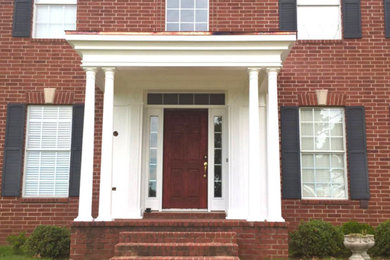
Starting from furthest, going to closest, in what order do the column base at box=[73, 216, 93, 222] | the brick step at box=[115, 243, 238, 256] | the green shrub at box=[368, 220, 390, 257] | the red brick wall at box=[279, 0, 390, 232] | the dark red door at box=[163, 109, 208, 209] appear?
the dark red door at box=[163, 109, 208, 209]
the red brick wall at box=[279, 0, 390, 232]
the green shrub at box=[368, 220, 390, 257]
the column base at box=[73, 216, 93, 222]
the brick step at box=[115, 243, 238, 256]

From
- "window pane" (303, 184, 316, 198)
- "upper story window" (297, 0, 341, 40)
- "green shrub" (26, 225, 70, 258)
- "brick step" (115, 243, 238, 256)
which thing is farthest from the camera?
"upper story window" (297, 0, 341, 40)

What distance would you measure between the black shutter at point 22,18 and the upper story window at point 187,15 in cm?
301

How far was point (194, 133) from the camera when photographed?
8859 millimetres

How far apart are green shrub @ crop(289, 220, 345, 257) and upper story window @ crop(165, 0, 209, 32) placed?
474 centimetres

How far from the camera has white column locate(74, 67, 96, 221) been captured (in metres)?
6.98

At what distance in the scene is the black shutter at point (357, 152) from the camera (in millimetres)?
8352

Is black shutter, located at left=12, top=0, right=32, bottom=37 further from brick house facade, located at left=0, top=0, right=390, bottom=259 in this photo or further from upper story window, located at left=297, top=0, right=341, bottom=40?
upper story window, located at left=297, top=0, right=341, bottom=40

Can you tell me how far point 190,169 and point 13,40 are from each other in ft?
15.5

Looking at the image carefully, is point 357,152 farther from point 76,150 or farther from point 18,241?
point 18,241

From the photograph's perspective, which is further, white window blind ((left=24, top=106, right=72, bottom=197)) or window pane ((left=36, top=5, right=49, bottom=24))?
window pane ((left=36, top=5, right=49, bottom=24))

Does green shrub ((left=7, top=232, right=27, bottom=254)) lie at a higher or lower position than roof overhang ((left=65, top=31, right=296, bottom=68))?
lower

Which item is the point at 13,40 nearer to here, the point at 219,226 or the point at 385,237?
the point at 219,226

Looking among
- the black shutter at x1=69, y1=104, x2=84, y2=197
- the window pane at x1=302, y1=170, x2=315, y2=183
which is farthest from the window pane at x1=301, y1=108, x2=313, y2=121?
the black shutter at x1=69, y1=104, x2=84, y2=197

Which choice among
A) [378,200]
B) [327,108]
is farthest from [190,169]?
[378,200]
